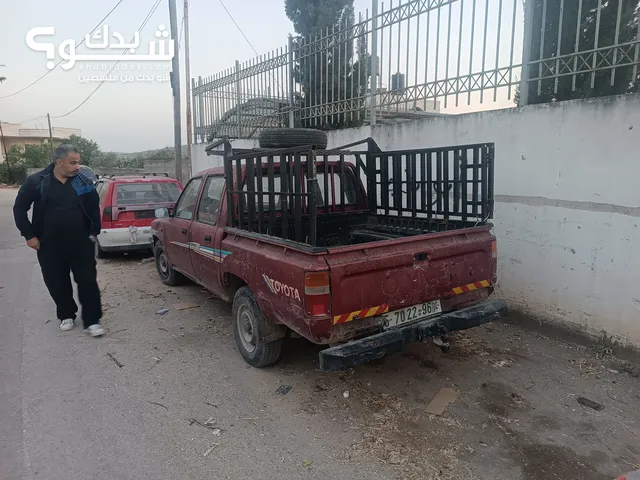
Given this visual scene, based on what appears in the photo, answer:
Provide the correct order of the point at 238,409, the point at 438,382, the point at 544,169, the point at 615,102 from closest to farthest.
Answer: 1. the point at 238,409
2. the point at 438,382
3. the point at 615,102
4. the point at 544,169

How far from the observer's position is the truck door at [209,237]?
417 centimetres

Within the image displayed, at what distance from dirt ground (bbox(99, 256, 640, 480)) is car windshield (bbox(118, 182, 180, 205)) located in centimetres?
353

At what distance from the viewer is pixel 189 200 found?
5.17 m

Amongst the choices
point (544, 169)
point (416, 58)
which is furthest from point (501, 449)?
point (416, 58)

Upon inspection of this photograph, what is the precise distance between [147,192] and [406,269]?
630cm

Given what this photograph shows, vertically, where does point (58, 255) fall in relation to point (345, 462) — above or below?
above

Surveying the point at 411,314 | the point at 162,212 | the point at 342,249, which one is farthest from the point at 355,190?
the point at 162,212

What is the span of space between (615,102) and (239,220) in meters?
3.43

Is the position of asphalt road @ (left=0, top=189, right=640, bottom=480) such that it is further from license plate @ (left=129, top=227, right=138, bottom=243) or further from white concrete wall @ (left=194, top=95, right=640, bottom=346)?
license plate @ (left=129, top=227, right=138, bottom=243)

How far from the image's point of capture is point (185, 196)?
5344mm

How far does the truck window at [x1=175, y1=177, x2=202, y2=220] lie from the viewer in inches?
196

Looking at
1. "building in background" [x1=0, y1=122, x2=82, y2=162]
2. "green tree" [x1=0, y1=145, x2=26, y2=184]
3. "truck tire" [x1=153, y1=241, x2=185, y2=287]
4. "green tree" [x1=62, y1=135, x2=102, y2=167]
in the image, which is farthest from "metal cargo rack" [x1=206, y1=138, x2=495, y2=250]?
"building in background" [x1=0, y1=122, x2=82, y2=162]

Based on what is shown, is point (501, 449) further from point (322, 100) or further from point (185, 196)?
point (322, 100)

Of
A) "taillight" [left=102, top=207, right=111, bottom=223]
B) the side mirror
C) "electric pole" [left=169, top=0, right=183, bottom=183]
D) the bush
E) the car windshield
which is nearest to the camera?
the side mirror
